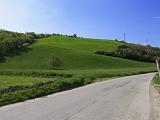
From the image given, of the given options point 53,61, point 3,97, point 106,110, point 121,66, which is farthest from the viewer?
point 121,66

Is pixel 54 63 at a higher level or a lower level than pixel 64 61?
lower

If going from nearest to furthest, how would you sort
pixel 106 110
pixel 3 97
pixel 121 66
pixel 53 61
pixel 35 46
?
pixel 106 110 < pixel 3 97 < pixel 53 61 < pixel 121 66 < pixel 35 46

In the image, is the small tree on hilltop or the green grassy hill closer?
the small tree on hilltop

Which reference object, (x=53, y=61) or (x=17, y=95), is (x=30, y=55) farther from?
(x=17, y=95)

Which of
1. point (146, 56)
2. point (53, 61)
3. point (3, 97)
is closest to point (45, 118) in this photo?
point (3, 97)

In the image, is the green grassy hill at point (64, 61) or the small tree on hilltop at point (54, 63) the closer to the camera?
the small tree on hilltop at point (54, 63)

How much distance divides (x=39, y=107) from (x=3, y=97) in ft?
11.1

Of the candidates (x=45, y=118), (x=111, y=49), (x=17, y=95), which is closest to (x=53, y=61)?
(x=111, y=49)

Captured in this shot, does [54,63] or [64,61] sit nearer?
[54,63]

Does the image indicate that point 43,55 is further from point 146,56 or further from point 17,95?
point 17,95

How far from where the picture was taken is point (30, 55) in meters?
93.7

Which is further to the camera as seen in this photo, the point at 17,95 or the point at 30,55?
the point at 30,55

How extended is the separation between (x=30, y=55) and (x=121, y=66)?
69.1ft

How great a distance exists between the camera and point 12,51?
314 feet
